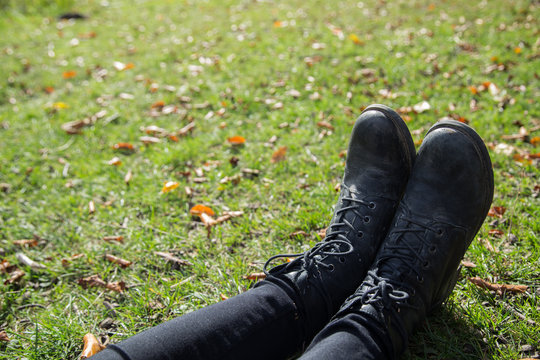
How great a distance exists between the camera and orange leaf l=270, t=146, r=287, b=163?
2914 mm

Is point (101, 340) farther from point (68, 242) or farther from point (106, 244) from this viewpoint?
point (68, 242)

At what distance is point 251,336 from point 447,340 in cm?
75

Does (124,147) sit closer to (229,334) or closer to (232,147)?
(232,147)

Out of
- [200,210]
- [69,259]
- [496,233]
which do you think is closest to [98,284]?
[69,259]

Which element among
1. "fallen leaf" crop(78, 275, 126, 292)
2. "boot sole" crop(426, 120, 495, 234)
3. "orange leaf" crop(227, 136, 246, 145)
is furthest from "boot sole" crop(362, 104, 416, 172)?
"fallen leaf" crop(78, 275, 126, 292)

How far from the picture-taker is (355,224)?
1.79 meters

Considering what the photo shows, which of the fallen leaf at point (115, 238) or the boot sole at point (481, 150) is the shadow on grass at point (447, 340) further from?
the fallen leaf at point (115, 238)

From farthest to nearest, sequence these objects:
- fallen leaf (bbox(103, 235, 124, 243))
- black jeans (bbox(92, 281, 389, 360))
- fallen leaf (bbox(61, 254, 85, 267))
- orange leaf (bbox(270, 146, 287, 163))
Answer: orange leaf (bbox(270, 146, 287, 163)) < fallen leaf (bbox(103, 235, 124, 243)) < fallen leaf (bbox(61, 254, 85, 267)) < black jeans (bbox(92, 281, 389, 360))

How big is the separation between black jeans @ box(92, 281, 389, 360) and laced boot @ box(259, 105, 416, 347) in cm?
9

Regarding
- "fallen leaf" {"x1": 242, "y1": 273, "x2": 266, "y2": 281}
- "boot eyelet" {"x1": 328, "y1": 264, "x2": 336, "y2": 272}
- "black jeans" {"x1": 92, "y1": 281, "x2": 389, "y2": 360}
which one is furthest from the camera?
"fallen leaf" {"x1": 242, "y1": 273, "x2": 266, "y2": 281}

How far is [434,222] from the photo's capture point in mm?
1688

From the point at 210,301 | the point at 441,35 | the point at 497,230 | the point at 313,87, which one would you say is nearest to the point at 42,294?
the point at 210,301

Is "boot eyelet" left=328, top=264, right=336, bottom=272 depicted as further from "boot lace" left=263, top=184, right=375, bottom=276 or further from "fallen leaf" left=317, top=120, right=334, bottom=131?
"fallen leaf" left=317, top=120, right=334, bottom=131

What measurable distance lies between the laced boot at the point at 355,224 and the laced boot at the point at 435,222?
85mm
